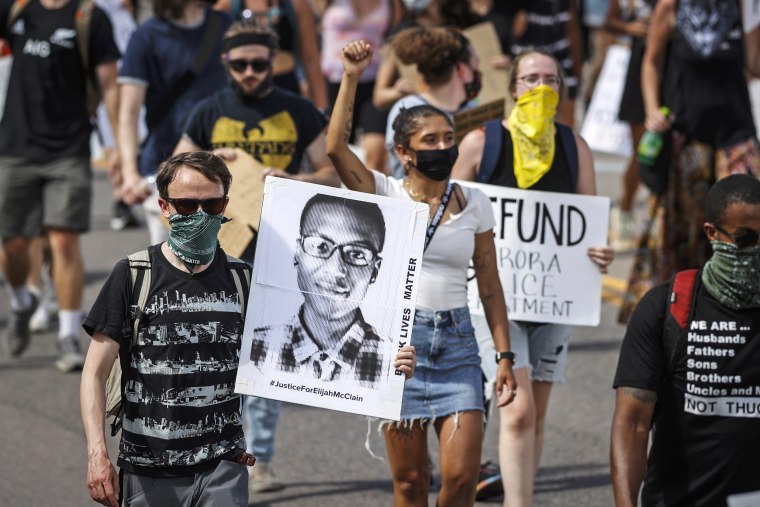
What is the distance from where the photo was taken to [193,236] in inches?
165

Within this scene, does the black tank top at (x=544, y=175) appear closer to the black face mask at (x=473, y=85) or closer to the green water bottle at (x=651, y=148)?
the black face mask at (x=473, y=85)

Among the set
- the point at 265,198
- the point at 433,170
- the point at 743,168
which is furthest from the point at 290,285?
the point at 743,168

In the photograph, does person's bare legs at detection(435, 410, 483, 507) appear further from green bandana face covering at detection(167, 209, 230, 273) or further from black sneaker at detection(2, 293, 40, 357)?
black sneaker at detection(2, 293, 40, 357)

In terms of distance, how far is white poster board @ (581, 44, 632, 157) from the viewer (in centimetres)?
1119

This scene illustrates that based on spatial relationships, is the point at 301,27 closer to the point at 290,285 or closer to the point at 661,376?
the point at 290,285

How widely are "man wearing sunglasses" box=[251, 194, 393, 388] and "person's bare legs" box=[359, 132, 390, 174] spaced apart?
4.41 metres

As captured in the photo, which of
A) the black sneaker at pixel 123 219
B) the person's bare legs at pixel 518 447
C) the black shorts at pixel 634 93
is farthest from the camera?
the black sneaker at pixel 123 219

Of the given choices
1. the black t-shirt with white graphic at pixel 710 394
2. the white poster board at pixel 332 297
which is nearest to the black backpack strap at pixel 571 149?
the white poster board at pixel 332 297

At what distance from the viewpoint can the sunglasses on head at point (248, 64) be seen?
6.29 meters

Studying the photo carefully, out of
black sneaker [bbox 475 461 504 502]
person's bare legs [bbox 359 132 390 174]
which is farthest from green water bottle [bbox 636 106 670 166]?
black sneaker [bbox 475 461 504 502]

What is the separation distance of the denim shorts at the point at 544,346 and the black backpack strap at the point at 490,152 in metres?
0.61

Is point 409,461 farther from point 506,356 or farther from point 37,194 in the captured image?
point 37,194

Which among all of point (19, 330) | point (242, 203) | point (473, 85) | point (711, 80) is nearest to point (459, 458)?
point (242, 203)

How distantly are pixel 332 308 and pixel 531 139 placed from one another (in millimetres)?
1698
